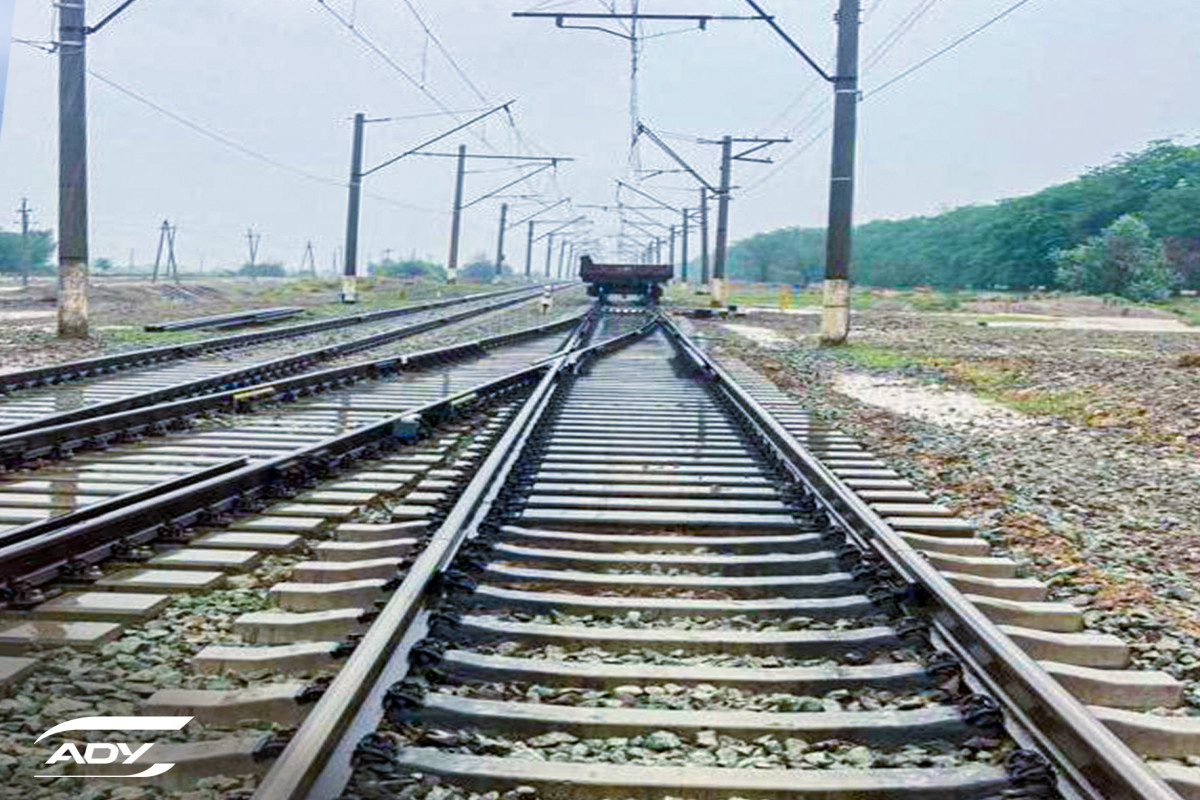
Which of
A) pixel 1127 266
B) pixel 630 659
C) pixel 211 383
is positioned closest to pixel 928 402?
pixel 211 383

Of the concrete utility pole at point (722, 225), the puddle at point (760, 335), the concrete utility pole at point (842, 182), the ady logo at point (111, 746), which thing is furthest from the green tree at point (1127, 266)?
the ady logo at point (111, 746)

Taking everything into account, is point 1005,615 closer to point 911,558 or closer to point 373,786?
point 911,558

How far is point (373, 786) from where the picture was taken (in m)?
2.89

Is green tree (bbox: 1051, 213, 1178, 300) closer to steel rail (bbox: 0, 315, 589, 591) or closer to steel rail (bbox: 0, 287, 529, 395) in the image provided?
steel rail (bbox: 0, 287, 529, 395)

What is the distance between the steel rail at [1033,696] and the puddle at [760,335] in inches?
691

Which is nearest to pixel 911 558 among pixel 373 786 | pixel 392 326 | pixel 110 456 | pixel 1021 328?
pixel 373 786

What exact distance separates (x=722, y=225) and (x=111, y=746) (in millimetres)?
38226

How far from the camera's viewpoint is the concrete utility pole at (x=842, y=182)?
20203 millimetres

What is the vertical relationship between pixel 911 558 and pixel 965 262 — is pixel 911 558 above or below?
below

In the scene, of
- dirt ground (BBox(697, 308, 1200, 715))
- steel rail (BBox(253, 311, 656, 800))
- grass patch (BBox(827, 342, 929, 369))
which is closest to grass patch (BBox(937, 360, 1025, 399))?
dirt ground (BBox(697, 308, 1200, 715))

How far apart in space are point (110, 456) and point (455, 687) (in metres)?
5.40

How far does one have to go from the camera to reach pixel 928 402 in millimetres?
13711

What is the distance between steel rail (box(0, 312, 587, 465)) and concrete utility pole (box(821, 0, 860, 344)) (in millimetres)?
8653

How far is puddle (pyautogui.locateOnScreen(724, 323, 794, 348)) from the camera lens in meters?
23.2
